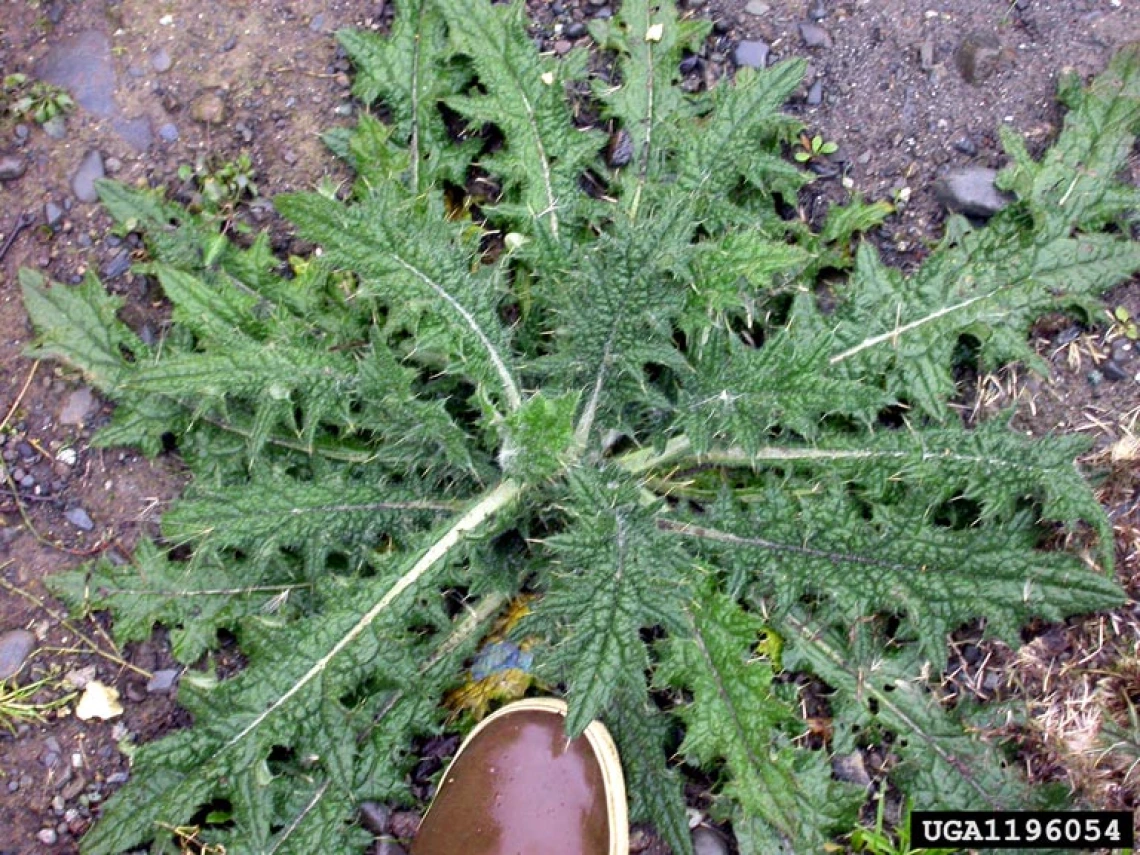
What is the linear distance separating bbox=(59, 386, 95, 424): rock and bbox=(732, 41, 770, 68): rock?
2123mm

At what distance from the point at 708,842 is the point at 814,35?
7.57ft

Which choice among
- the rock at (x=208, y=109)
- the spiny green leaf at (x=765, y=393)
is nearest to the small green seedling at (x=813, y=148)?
the spiny green leaf at (x=765, y=393)

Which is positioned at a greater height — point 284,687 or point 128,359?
point 128,359

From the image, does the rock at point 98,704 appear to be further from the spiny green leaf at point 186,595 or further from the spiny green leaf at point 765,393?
the spiny green leaf at point 765,393

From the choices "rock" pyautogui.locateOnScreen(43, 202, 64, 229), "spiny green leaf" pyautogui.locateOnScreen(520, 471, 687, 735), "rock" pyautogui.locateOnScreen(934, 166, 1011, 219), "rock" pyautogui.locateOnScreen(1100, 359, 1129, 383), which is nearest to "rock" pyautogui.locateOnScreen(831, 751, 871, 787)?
"spiny green leaf" pyautogui.locateOnScreen(520, 471, 687, 735)

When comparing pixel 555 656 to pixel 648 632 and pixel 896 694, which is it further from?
pixel 896 694

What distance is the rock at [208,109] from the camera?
9.84 feet

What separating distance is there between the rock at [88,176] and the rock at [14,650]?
4.13ft

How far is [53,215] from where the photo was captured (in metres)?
2.93

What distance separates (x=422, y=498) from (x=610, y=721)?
737 millimetres

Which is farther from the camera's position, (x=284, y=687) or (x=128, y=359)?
(x=128, y=359)

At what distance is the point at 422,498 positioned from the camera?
98.9 inches

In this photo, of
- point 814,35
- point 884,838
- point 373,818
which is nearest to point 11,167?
point 373,818

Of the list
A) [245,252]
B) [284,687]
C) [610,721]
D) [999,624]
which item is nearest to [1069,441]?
[999,624]
